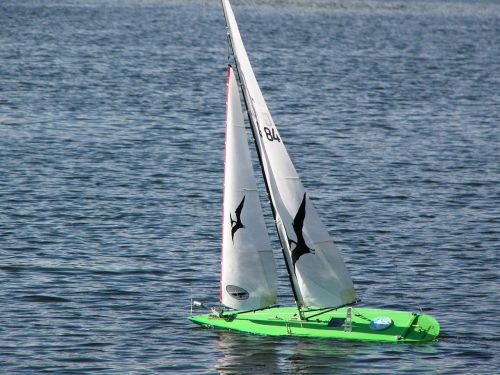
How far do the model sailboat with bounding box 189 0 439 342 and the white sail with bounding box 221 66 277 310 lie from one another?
30mm

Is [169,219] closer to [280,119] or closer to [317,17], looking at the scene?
[280,119]

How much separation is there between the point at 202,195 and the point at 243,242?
874 inches

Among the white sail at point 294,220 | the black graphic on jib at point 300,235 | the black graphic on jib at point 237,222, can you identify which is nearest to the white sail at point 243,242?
the black graphic on jib at point 237,222

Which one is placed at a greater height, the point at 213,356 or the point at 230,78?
the point at 230,78

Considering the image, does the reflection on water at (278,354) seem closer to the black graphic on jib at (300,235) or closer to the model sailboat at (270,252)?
the model sailboat at (270,252)

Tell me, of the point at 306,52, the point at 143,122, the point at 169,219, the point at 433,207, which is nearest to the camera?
the point at 169,219

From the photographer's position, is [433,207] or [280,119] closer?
[433,207]

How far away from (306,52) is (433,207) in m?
74.9

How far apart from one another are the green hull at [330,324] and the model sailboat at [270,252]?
30mm

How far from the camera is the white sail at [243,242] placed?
114 ft

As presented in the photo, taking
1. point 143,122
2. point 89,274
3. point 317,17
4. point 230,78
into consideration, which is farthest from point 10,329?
point 317,17

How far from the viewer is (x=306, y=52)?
422 feet

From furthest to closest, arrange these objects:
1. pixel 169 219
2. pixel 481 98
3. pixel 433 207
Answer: pixel 481 98
pixel 433 207
pixel 169 219

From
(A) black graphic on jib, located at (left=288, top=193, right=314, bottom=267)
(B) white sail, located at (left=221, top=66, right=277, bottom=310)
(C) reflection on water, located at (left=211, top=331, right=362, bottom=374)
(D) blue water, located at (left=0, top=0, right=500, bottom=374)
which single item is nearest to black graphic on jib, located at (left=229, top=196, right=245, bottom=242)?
(B) white sail, located at (left=221, top=66, right=277, bottom=310)
